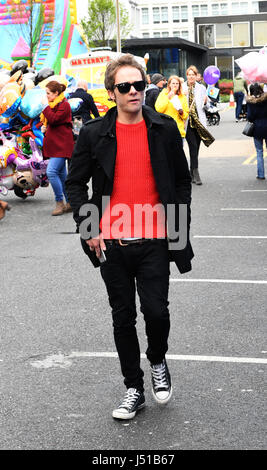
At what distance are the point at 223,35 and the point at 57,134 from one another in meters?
82.7

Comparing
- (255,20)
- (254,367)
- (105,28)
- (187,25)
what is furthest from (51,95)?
(187,25)

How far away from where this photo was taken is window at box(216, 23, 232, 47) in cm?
9106

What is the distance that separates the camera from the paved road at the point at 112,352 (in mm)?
4293

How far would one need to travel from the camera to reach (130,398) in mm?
4520

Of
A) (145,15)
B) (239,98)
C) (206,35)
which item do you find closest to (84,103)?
(239,98)

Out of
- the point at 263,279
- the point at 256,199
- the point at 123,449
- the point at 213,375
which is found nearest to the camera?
the point at 123,449

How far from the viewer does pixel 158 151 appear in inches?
171

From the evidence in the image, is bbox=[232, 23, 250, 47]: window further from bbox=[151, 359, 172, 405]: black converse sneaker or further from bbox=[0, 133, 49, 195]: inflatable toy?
bbox=[151, 359, 172, 405]: black converse sneaker

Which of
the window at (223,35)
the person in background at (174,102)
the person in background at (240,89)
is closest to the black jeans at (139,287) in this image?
the person in background at (174,102)

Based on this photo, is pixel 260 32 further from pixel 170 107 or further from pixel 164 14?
pixel 170 107

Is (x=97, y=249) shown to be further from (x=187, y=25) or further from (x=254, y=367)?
(x=187, y=25)

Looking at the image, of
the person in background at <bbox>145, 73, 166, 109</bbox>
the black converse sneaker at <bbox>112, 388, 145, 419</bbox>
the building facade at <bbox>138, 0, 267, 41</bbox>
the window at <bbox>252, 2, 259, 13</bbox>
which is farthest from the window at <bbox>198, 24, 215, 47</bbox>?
the black converse sneaker at <bbox>112, 388, 145, 419</bbox>

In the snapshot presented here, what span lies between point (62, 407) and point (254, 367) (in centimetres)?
129

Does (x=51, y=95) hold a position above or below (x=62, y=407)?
above
